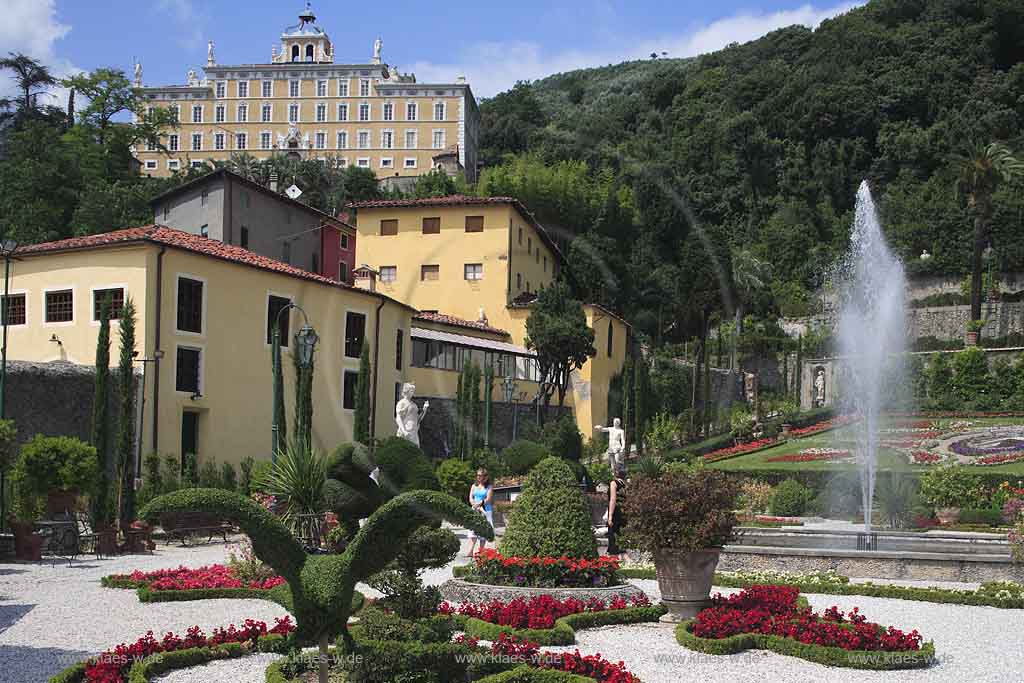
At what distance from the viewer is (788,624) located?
11.2m

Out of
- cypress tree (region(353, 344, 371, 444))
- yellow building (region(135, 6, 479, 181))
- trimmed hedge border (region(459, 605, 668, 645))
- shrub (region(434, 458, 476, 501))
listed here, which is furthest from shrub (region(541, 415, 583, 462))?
yellow building (region(135, 6, 479, 181))

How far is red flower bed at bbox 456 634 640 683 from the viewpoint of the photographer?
8.75 metres

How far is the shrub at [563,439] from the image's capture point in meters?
36.4

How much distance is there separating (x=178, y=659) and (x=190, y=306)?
2095 cm

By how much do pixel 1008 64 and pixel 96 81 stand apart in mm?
67161

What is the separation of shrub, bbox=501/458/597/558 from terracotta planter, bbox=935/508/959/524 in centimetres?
1274

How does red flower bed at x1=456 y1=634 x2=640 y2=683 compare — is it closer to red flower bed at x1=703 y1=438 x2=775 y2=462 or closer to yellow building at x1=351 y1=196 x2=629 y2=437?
red flower bed at x1=703 y1=438 x2=775 y2=462

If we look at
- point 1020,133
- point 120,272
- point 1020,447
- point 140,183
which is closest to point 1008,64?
point 1020,133

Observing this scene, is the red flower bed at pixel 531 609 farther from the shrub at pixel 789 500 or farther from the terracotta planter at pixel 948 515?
the shrub at pixel 789 500

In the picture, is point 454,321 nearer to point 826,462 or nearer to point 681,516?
point 826,462

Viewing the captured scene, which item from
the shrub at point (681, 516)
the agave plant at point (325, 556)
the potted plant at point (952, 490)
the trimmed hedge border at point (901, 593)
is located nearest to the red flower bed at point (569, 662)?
the agave plant at point (325, 556)

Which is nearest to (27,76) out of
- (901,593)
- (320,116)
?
(320,116)

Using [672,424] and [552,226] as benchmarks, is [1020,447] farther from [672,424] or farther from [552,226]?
[552,226]

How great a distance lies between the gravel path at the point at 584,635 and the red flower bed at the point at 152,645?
39 cm
